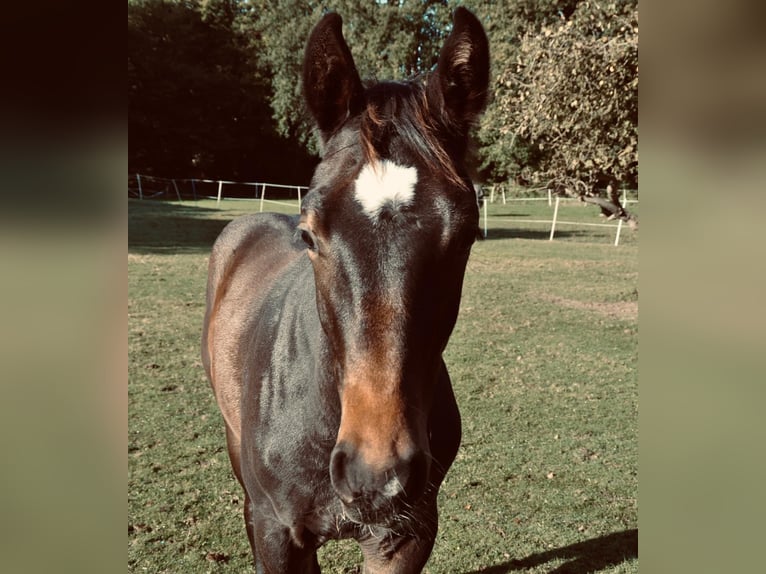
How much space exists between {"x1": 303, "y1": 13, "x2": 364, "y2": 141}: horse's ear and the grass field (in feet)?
9.45

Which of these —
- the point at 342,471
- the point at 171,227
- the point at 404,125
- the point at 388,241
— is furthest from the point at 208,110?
the point at 342,471

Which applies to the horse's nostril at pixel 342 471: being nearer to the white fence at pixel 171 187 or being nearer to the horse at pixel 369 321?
the horse at pixel 369 321

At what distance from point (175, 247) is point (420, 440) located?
1601cm

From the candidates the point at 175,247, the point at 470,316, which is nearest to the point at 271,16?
the point at 175,247

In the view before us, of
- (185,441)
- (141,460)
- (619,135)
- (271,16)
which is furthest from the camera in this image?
(271,16)

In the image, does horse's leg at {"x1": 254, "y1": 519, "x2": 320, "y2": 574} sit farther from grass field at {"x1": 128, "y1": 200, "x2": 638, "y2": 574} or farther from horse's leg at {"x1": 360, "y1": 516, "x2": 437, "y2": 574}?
grass field at {"x1": 128, "y1": 200, "x2": 638, "y2": 574}

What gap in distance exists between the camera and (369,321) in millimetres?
1497

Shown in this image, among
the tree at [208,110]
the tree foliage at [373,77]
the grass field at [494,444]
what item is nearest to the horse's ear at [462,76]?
the tree foliage at [373,77]

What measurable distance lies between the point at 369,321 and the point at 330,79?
84 centimetres

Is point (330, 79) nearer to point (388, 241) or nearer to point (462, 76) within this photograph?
point (462, 76)

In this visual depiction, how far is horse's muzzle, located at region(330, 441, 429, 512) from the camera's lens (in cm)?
139
